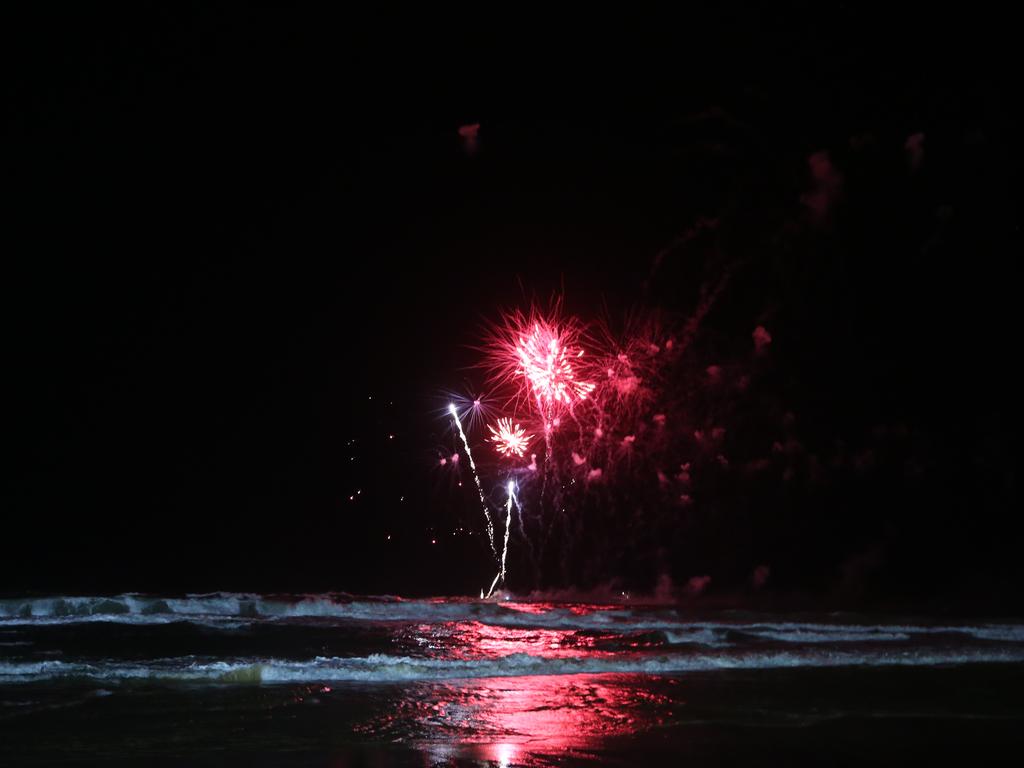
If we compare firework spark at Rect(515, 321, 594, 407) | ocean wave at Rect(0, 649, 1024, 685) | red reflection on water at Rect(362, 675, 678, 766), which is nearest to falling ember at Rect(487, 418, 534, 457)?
firework spark at Rect(515, 321, 594, 407)

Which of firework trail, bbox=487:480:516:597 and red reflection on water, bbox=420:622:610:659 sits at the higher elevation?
firework trail, bbox=487:480:516:597

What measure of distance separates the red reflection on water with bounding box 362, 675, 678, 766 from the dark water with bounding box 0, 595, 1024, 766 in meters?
0.04

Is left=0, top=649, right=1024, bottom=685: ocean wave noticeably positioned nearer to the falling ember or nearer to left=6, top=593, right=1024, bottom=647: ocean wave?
left=6, top=593, right=1024, bottom=647: ocean wave

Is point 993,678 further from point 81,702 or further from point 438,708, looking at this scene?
point 81,702

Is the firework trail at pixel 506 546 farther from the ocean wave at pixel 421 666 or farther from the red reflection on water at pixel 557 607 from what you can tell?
the ocean wave at pixel 421 666

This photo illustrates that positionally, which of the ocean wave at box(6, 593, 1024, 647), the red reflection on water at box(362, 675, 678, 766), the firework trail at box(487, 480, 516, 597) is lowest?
the red reflection on water at box(362, 675, 678, 766)

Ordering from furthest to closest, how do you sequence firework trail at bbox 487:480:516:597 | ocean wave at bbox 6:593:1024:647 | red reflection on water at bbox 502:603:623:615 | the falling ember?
firework trail at bbox 487:480:516:597 → the falling ember → red reflection on water at bbox 502:603:623:615 → ocean wave at bbox 6:593:1024:647

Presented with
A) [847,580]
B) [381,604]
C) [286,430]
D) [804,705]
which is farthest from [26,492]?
[804,705]

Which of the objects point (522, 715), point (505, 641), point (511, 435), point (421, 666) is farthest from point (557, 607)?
point (522, 715)

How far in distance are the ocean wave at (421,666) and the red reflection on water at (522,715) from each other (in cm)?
70

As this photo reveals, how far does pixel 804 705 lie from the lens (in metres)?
11.7

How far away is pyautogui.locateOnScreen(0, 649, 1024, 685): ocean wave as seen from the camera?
41.8 ft

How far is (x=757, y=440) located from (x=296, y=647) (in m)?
16.5

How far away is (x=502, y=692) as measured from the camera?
12.0m
